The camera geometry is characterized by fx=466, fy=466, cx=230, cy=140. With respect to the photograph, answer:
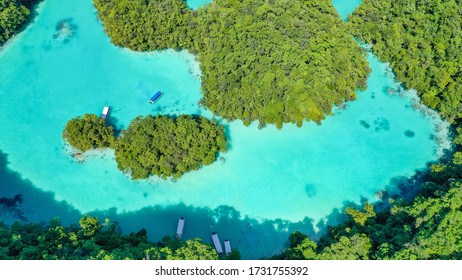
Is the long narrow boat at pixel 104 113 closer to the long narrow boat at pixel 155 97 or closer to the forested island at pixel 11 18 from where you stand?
the long narrow boat at pixel 155 97

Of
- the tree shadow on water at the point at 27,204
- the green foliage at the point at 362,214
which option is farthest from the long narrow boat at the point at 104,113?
the green foliage at the point at 362,214

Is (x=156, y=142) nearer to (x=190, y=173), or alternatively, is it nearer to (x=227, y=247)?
(x=190, y=173)

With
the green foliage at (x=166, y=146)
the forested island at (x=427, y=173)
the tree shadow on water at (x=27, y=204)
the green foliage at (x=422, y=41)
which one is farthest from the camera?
the green foliage at (x=422, y=41)

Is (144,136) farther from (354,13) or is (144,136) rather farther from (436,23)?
(436,23)

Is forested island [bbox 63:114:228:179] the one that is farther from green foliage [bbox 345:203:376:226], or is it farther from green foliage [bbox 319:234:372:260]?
green foliage [bbox 319:234:372:260]

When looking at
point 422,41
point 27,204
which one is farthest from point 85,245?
point 422,41
